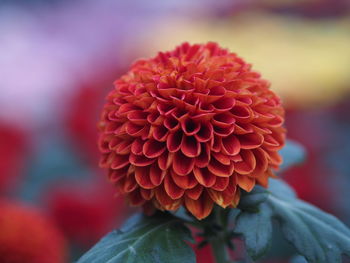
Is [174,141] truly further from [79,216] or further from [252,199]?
[79,216]

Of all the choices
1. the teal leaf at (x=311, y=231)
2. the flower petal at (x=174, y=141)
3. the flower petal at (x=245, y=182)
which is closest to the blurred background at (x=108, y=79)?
the teal leaf at (x=311, y=231)

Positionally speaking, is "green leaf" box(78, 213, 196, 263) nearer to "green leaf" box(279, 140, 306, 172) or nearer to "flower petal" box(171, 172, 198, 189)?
"flower petal" box(171, 172, 198, 189)

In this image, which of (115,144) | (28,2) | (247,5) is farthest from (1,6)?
(115,144)

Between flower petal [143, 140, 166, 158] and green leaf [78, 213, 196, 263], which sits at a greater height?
flower petal [143, 140, 166, 158]

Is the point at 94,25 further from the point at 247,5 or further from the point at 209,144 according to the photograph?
the point at 209,144

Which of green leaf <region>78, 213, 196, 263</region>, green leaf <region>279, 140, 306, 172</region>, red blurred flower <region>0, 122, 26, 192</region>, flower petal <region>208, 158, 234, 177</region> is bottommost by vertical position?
green leaf <region>279, 140, 306, 172</region>

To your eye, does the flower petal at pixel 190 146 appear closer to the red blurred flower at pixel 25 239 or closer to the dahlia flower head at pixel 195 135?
the dahlia flower head at pixel 195 135

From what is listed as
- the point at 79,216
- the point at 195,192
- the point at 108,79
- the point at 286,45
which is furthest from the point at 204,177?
the point at 286,45

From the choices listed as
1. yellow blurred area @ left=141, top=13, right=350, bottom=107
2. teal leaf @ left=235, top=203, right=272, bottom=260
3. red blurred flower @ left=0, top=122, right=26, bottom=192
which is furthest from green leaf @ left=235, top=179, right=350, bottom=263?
yellow blurred area @ left=141, top=13, right=350, bottom=107
